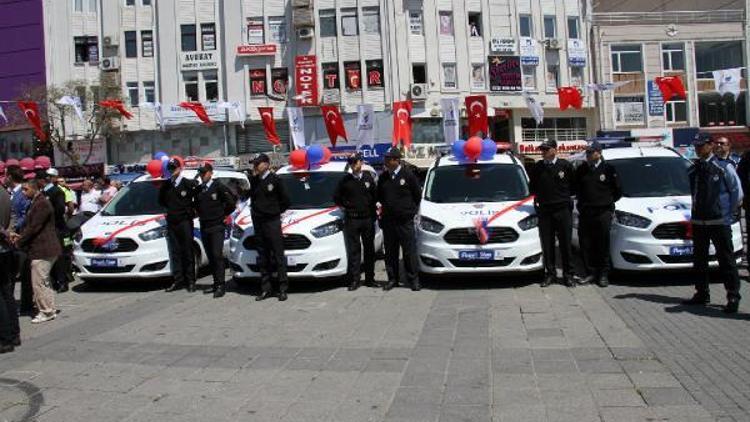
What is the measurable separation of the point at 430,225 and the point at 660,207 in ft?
10.1

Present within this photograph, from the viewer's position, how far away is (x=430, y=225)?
9.66 m

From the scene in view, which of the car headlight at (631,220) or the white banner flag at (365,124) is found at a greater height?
the white banner flag at (365,124)

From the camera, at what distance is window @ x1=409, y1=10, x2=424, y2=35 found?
40031 mm

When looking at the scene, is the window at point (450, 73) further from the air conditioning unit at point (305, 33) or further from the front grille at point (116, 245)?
the front grille at point (116, 245)

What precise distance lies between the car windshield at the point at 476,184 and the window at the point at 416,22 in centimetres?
3081

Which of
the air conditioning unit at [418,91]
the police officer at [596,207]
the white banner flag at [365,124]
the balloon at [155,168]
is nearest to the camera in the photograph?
the police officer at [596,207]

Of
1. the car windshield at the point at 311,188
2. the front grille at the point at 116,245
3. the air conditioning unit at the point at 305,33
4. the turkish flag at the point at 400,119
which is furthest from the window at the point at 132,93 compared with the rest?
the car windshield at the point at 311,188

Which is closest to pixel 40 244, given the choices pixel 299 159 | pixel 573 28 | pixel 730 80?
pixel 299 159

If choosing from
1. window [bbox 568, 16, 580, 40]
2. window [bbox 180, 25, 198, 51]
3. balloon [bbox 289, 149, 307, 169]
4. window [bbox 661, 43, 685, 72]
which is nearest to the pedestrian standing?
balloon [bbox 289, 149, 307, 169]

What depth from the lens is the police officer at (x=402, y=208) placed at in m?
9.73

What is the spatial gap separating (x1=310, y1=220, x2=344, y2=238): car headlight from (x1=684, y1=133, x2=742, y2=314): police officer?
4.63 m

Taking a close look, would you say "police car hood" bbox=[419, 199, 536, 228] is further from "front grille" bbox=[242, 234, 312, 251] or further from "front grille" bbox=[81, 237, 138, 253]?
"front grille" bbox=[81, 237, 138, 253]

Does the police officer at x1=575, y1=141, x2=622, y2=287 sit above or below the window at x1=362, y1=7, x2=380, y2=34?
below

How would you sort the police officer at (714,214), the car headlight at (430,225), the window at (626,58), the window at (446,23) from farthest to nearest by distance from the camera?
the window at (626,58)
the window at (446,23)
the car headlight at (430,225)
the police officer at (714,214)
